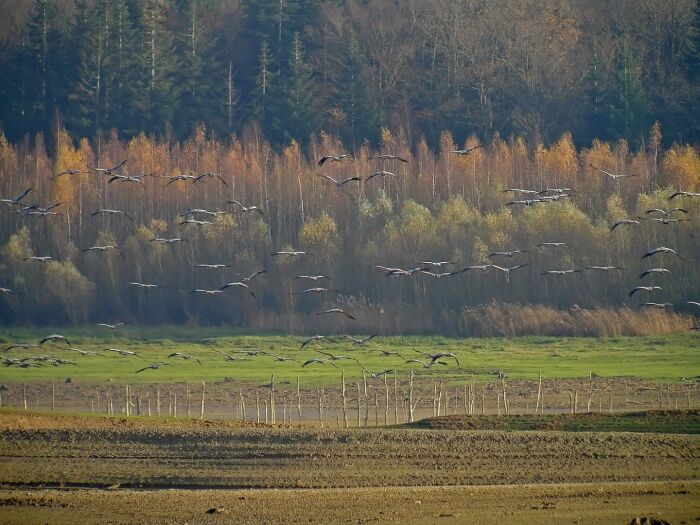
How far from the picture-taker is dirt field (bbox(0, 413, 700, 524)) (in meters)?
29.6

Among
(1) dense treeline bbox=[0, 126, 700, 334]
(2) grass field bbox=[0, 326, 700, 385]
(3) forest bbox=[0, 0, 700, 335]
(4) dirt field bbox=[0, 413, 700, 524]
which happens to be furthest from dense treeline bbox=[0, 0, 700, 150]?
(4) dirt field bbox=[0, 413, 700, 524]

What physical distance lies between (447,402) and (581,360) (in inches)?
570

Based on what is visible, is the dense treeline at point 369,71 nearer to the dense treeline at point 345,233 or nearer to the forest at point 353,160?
the forest at point 353,160

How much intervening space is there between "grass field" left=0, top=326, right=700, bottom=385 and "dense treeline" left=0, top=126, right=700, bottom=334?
4.81 m

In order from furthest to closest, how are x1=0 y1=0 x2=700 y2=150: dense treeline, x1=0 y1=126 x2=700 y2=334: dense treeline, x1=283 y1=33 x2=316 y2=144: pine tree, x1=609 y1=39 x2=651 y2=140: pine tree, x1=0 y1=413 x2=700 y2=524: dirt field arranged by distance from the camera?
x1=283 y1=33 x2=316 y2=144: pine tree, x1=0 y1=0 x2=700 y2=150: dense treeline, x1=609 y1=39 x2=651 y2=140: pine tree, x1=0 y1=126 x2=700 y2=334: dense treeline, x1=0 y1=413 x2=700 y2=524: dirt field

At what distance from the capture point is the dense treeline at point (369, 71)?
366ft

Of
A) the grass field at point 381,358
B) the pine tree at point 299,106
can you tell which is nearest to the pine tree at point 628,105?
the pine tree at point 299,106

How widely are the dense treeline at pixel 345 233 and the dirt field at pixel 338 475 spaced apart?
130 feet

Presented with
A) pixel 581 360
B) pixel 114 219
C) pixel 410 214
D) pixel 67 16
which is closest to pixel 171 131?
pixel 114 219

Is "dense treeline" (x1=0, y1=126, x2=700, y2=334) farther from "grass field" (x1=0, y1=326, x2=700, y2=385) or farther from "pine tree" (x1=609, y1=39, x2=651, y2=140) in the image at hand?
"grass field" (x1=0, y1=326, x2=700, y2=385)

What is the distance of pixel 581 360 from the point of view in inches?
2630

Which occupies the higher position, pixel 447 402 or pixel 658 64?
pixel 658 64

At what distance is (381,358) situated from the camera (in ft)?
229

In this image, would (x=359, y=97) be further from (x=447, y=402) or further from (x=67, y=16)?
(x=447, y=402)
